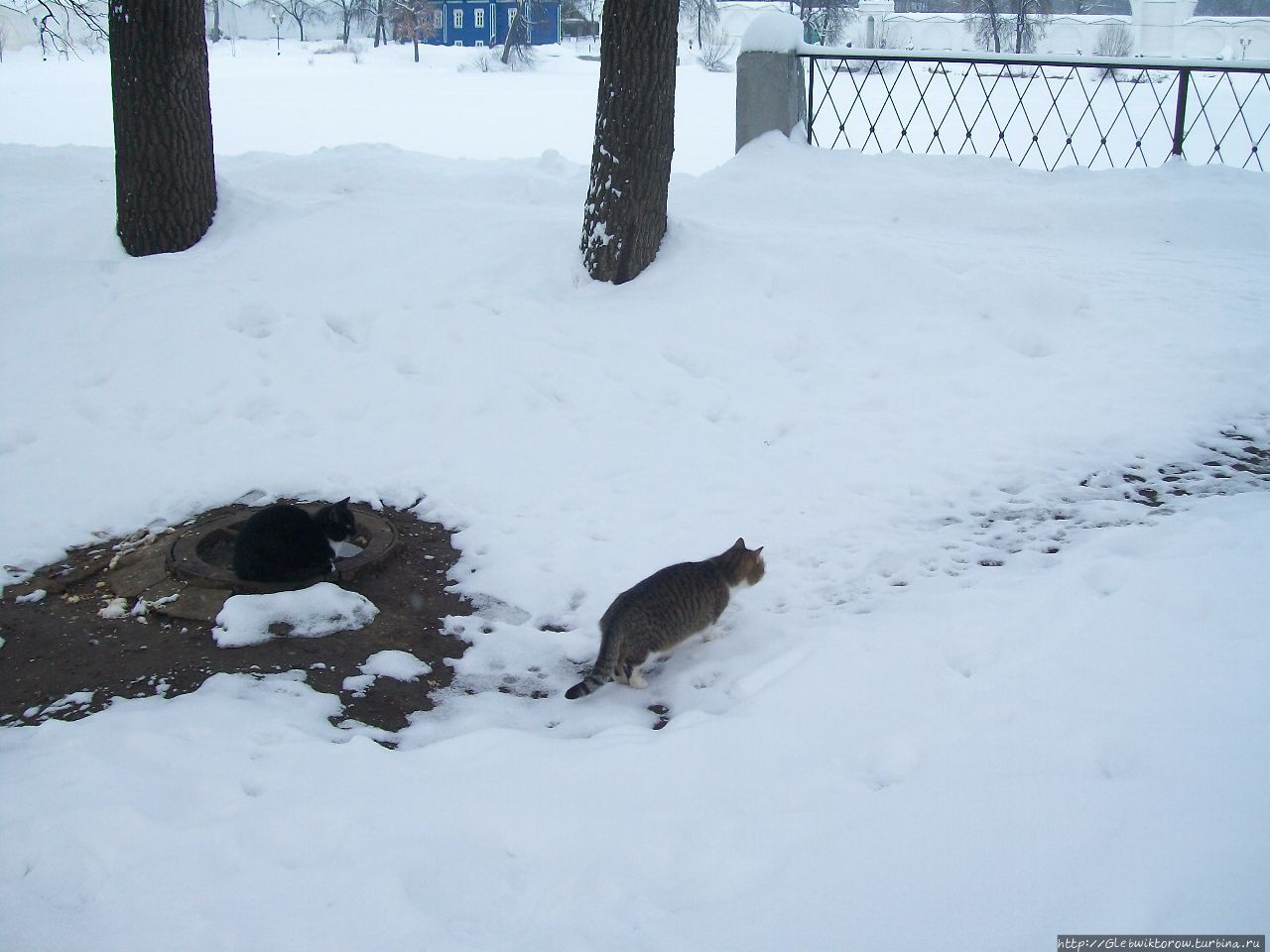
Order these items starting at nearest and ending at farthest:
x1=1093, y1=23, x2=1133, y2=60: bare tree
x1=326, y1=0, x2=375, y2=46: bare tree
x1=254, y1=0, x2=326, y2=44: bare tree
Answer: x1=1093, y1=23, x2=1133, y2=60: bare tree, x1=326, y1=0, x2=375, y2=46: bare tree, x1=254, y1=0, x2=326, y2=44: bare tree

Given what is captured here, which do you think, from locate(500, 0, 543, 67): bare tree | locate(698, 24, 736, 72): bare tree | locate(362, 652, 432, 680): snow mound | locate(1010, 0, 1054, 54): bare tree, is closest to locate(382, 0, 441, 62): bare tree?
locate(500, 0, 543, 67): bare tree

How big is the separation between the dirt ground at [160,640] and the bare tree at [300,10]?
52759 millimetres

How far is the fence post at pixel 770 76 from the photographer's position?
10.4 meters

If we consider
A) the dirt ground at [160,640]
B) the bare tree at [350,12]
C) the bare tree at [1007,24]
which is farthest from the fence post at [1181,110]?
the bare tree at [350,12]

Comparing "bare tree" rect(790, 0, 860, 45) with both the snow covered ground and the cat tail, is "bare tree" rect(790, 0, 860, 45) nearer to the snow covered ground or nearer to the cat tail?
the snow covered ground

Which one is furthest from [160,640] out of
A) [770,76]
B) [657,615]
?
[770,76]

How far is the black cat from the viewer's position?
476cm

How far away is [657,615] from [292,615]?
5.52 feet

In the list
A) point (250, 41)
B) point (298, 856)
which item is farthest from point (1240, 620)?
point (250, 41)

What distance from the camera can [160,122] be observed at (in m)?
7.47

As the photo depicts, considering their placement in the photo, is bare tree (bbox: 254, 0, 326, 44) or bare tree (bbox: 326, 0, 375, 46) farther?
bare tree (bbox: 254, 0, 326, 44)

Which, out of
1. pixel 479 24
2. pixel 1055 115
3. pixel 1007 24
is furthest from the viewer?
pixel 479 24

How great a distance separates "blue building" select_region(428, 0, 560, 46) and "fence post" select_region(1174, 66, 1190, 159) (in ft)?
142

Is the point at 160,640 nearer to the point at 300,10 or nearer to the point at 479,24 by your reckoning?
the point at 479,24
